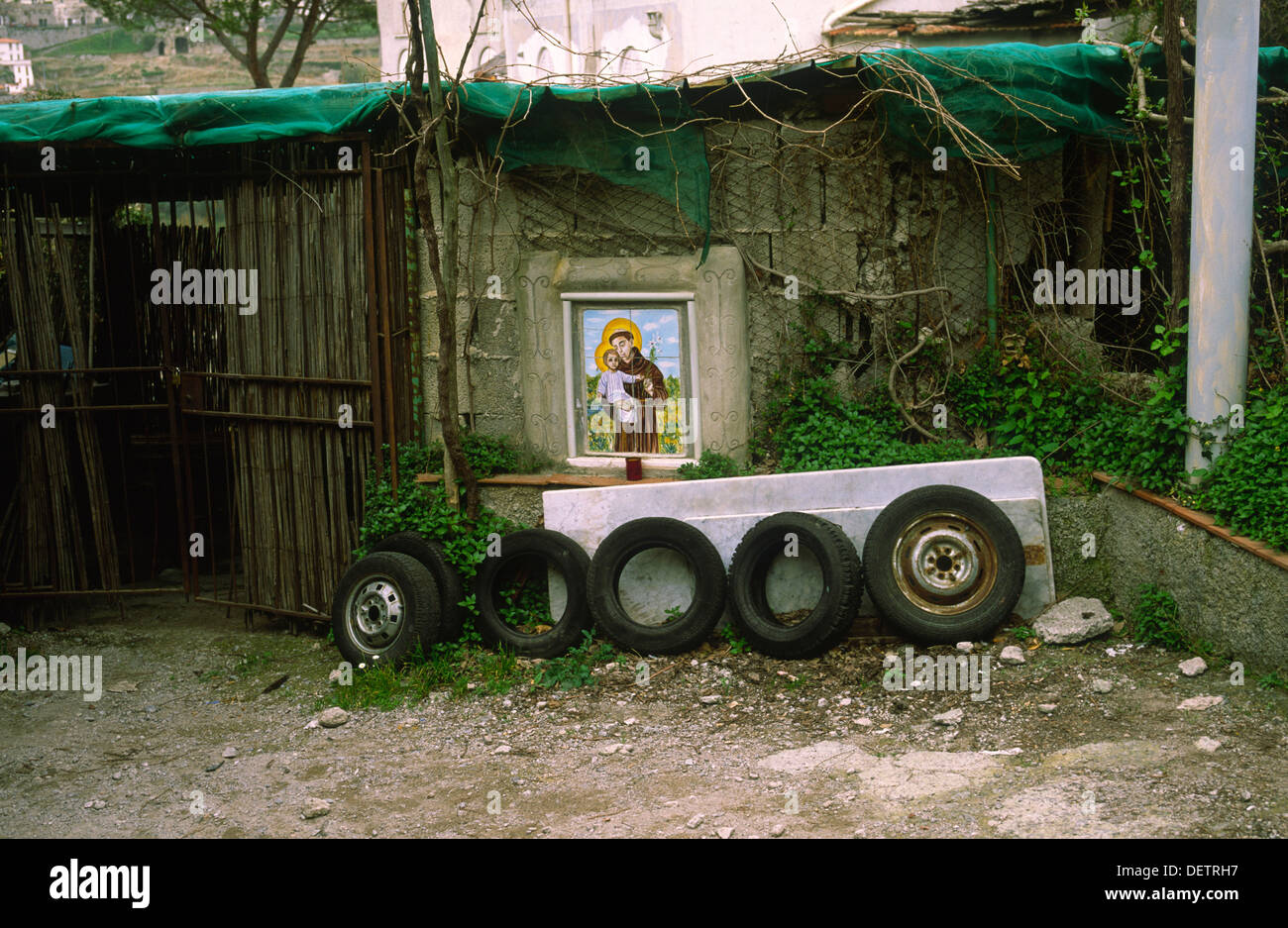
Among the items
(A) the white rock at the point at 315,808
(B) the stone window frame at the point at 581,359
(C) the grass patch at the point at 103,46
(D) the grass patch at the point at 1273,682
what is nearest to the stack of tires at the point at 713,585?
(B) the stone window frame at the point at 581,359

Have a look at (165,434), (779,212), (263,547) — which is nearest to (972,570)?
(779,212)

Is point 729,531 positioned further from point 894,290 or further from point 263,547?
point 263,547

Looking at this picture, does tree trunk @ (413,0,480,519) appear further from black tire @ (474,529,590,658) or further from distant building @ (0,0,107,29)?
distant building @ (0,0,107,29)

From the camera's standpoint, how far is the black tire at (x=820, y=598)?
19.9 ft

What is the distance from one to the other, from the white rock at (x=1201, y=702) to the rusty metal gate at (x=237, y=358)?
476cm

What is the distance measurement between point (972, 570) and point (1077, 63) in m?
3.07

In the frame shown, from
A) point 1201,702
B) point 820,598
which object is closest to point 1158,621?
point 1201,702

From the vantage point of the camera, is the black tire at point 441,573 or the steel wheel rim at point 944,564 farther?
the black tire at point 441,573

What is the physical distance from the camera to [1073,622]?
6090mm

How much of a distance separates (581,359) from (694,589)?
1801 millimetres

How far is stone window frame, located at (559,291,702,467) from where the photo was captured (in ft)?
23.5

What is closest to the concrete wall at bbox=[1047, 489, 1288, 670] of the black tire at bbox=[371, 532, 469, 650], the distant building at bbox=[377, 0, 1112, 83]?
the black tire at bbox=[371, 532, 469, 650]

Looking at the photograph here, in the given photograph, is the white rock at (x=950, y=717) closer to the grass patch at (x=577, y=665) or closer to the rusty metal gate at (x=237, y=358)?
the grass patch at (x=577, y=665)

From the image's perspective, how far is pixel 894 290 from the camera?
715 centimetres
